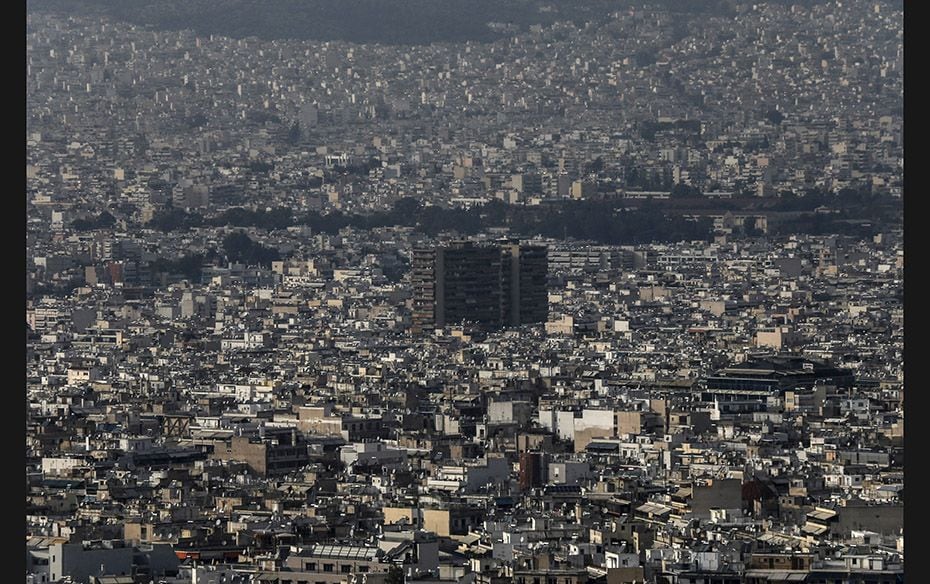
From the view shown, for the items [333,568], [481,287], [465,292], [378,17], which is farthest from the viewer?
[378,17]

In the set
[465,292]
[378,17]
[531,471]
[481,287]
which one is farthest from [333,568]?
[378,17]

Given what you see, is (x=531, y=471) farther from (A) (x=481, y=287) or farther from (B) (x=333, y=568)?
(A) (x=481, y=287)

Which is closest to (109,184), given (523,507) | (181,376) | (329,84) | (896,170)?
(329,84)

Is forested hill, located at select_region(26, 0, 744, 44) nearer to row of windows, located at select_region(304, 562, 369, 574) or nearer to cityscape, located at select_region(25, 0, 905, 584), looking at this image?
cityscape, located at select_region(25, 0, 905, 584)

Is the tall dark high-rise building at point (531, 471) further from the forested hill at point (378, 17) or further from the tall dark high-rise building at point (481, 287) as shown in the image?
the forested hill at point (378, 17)

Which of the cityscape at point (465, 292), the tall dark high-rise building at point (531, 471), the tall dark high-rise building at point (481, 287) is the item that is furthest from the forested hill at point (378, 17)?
the tall dark high-rise building at point (531, 471)
